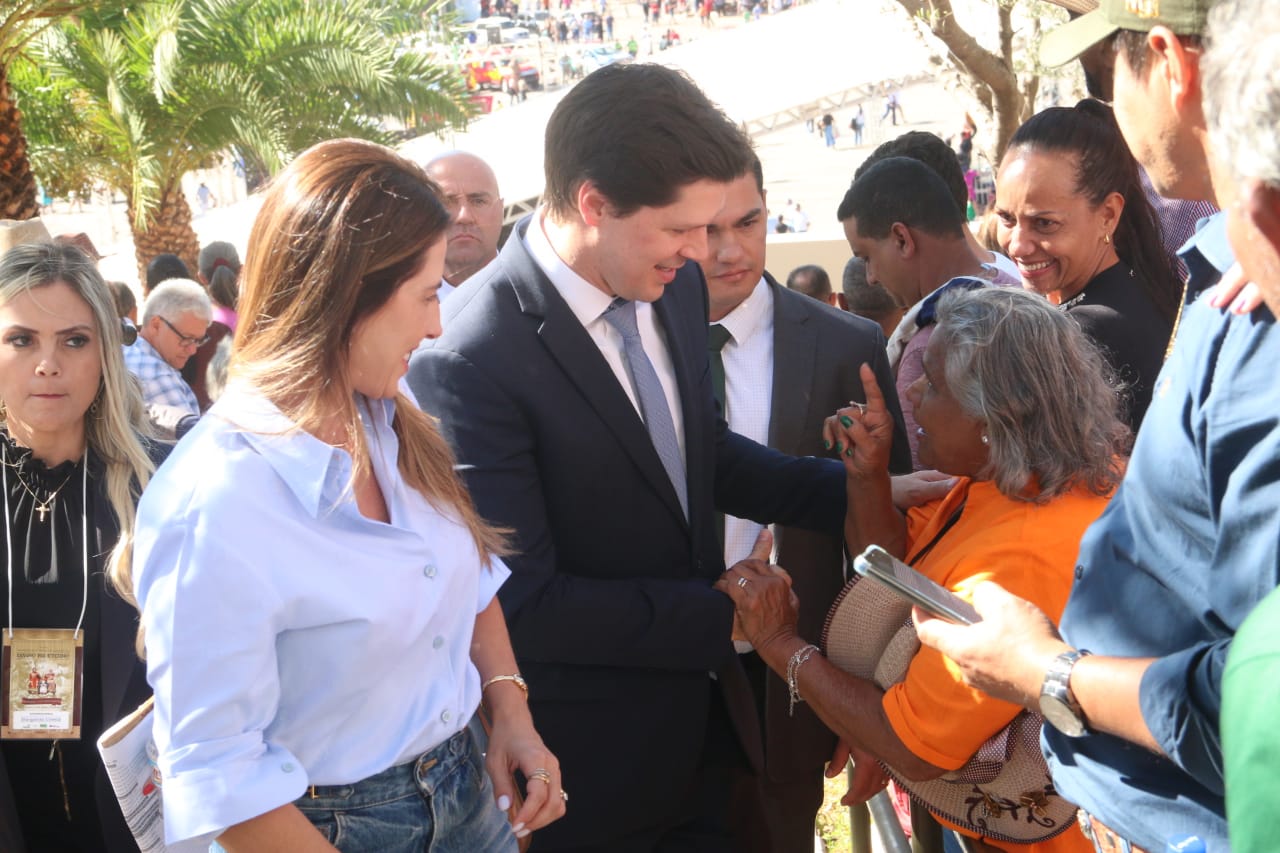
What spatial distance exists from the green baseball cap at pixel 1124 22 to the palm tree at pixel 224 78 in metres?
11.6

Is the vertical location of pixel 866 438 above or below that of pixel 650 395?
below

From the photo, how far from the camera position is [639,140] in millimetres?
2596

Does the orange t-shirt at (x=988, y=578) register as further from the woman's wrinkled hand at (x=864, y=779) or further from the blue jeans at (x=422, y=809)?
the blue jeans at (x=422, y=809)

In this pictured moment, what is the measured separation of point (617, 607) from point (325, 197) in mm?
1111

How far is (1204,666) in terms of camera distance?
1.45m

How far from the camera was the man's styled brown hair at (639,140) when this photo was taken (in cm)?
260

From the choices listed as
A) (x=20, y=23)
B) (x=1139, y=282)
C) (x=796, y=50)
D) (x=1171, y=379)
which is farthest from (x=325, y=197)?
(x=796, y=50)

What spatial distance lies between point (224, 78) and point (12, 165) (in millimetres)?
2411

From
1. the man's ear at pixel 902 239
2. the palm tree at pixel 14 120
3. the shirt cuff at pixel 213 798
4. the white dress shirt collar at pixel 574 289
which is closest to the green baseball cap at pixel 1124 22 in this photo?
the white dress shirt collar at pixel 574 289

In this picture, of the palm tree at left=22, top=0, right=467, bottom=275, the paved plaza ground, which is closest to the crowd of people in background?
the palm tree at left=22, top=0, right=467, bottom=275

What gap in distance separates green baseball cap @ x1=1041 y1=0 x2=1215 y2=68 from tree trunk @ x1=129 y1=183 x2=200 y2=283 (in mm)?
13915

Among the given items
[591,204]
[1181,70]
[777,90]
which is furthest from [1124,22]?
[777,90]

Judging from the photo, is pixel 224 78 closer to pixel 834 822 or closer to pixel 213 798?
pixel 834 822

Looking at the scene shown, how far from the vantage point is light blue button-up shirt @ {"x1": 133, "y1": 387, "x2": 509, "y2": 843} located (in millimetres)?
1764
